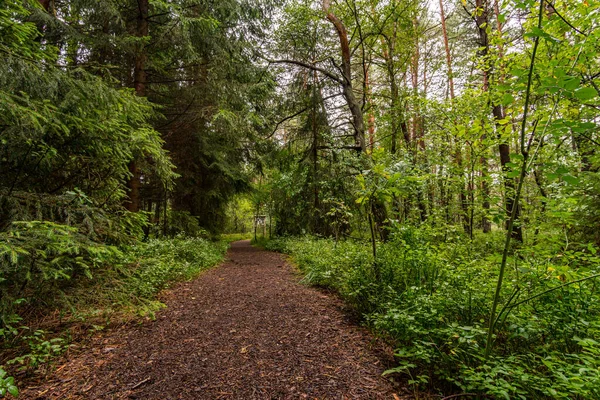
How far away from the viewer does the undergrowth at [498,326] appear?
150 cm

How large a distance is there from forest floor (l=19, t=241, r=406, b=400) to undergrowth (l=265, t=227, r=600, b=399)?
319 millimetres

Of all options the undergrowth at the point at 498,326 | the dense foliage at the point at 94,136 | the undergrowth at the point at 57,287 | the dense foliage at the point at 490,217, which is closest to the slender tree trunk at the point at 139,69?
the dense foliage at the point at 94,136

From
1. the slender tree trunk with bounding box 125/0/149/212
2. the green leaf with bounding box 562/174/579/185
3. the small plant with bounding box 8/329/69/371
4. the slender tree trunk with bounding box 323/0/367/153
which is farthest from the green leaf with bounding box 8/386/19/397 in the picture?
the slender tree trunk with bounding box 323/0/367/153

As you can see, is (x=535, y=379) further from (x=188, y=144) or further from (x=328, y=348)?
(x=188, y=144)

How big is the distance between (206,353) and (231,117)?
6316 mm

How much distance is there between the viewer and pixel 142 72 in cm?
606

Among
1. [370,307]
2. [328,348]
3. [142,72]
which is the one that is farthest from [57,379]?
[142,72]

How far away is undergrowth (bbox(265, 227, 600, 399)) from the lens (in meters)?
1.50

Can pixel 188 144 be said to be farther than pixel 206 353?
Yes

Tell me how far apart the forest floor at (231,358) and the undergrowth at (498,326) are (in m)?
0.32

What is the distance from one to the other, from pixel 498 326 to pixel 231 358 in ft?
7.93

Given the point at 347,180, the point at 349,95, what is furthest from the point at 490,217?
the point at 347,180

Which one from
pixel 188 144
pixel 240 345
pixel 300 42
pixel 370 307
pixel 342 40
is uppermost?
pixel 300 42

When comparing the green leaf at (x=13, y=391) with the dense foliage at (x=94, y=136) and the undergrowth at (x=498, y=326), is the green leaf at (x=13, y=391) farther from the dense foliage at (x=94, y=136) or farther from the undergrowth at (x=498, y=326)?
the undergrowth at (x=498, y=326)
